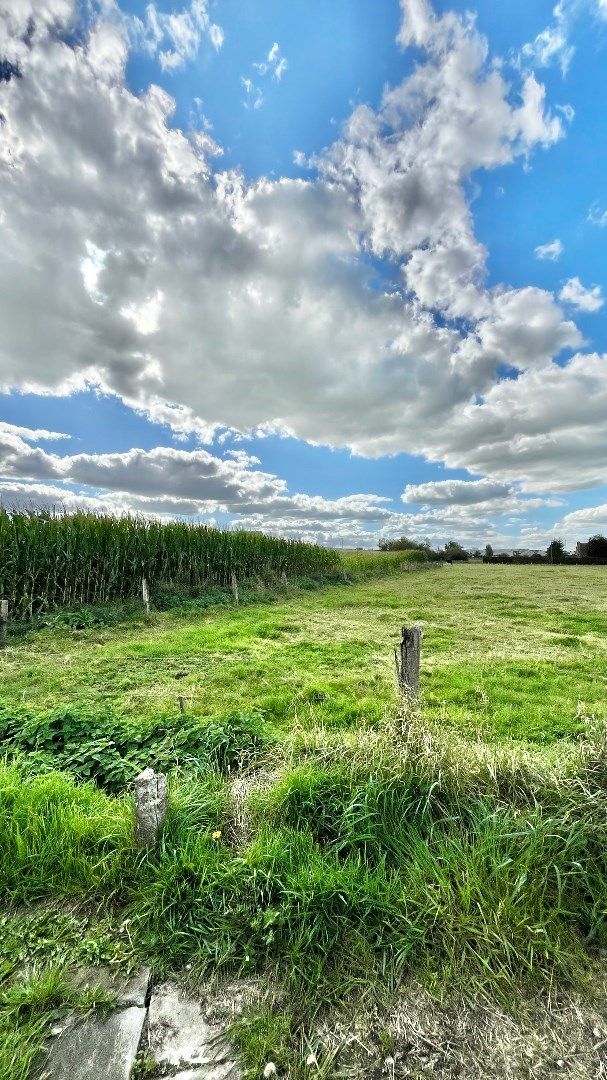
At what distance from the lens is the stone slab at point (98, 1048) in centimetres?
186

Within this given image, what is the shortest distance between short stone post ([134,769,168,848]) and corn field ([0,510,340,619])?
10643mm

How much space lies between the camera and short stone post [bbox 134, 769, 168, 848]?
2.80m

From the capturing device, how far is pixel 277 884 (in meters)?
2.56

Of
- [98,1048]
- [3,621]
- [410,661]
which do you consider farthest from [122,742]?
[3,621]

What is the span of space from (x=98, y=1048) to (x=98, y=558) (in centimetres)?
1288

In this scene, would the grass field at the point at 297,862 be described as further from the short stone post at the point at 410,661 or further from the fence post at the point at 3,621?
the fence post at the point at 3,621

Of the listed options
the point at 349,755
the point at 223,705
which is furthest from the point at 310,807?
the point at 223,705

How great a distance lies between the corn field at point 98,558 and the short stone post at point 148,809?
1064 centimetres

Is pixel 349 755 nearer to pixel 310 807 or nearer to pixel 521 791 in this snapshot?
pixel 310 807

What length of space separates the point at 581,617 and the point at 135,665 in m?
12.6

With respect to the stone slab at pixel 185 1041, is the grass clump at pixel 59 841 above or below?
above

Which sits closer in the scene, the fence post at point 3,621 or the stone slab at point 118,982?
the stone slab at point 118,982

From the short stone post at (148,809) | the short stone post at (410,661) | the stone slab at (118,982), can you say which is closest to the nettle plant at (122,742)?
the short stone post at (148,809)

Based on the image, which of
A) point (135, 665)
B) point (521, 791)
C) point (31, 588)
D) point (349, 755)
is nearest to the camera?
point (521, 791)
